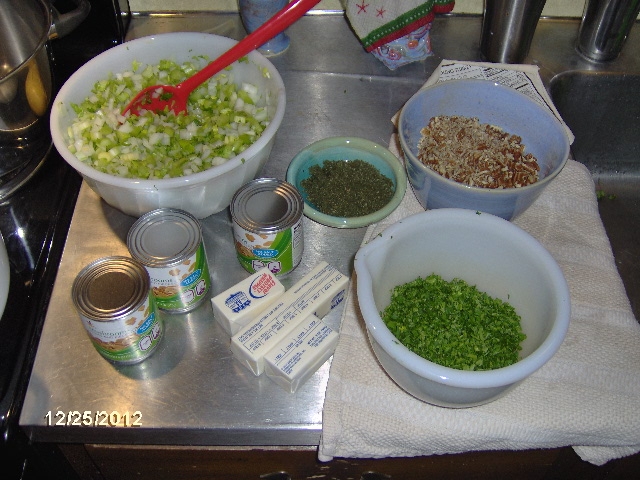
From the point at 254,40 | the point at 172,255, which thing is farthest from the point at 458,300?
the point at 254,40

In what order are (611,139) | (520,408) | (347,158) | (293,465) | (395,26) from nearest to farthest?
(520,408), (293,465), (347,158), (395,26), (611,139)

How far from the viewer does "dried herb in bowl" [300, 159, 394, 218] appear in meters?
0.95

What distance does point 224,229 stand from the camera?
3.22 ft

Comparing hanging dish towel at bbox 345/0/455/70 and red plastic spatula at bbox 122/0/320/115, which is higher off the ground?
red plastic spatula at bbox 122/0/320/115

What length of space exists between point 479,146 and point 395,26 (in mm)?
346

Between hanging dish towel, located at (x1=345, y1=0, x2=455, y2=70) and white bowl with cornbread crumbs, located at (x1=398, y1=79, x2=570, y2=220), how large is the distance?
21cm

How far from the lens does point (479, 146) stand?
3.23 ft

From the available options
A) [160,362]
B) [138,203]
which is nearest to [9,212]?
[138,203]

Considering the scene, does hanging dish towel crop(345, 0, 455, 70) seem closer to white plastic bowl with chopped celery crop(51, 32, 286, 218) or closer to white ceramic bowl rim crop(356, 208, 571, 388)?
white plastic bowl with chopped celery crop(51, 32, 286, 218)

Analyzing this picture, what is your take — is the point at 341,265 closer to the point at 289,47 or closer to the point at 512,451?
the point at 512,451

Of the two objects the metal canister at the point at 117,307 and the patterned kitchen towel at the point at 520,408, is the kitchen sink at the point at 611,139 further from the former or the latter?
the metal canister at the point at 117,307

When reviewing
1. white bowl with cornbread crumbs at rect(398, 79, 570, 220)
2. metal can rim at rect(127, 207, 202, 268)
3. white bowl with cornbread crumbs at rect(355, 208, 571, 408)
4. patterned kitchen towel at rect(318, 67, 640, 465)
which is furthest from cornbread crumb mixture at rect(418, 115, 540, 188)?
metal can rim at rect(127, 207, 202, 268)

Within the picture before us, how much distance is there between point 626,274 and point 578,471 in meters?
0.42
